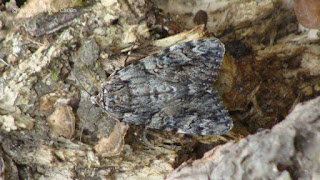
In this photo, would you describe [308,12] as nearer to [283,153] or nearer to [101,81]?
[283,153]

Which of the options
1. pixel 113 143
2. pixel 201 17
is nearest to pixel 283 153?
pixel 113 143

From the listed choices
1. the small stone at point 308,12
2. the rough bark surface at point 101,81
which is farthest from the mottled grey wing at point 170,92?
the small stone at point 308,12

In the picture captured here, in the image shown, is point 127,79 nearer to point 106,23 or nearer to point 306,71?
point 106,23

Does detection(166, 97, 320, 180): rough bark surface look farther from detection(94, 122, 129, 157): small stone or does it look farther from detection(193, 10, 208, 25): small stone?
detection(193, 10, 208, 25): small stone

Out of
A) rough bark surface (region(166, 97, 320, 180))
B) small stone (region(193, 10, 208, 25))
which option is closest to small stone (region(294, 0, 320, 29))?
small stone (region(193, 10, 208, 25))

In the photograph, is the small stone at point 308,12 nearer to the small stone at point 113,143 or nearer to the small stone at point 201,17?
the small stone at point 201,17

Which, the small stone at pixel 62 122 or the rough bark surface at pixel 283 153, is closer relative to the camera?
the rough bark surface at pixel 283 153
